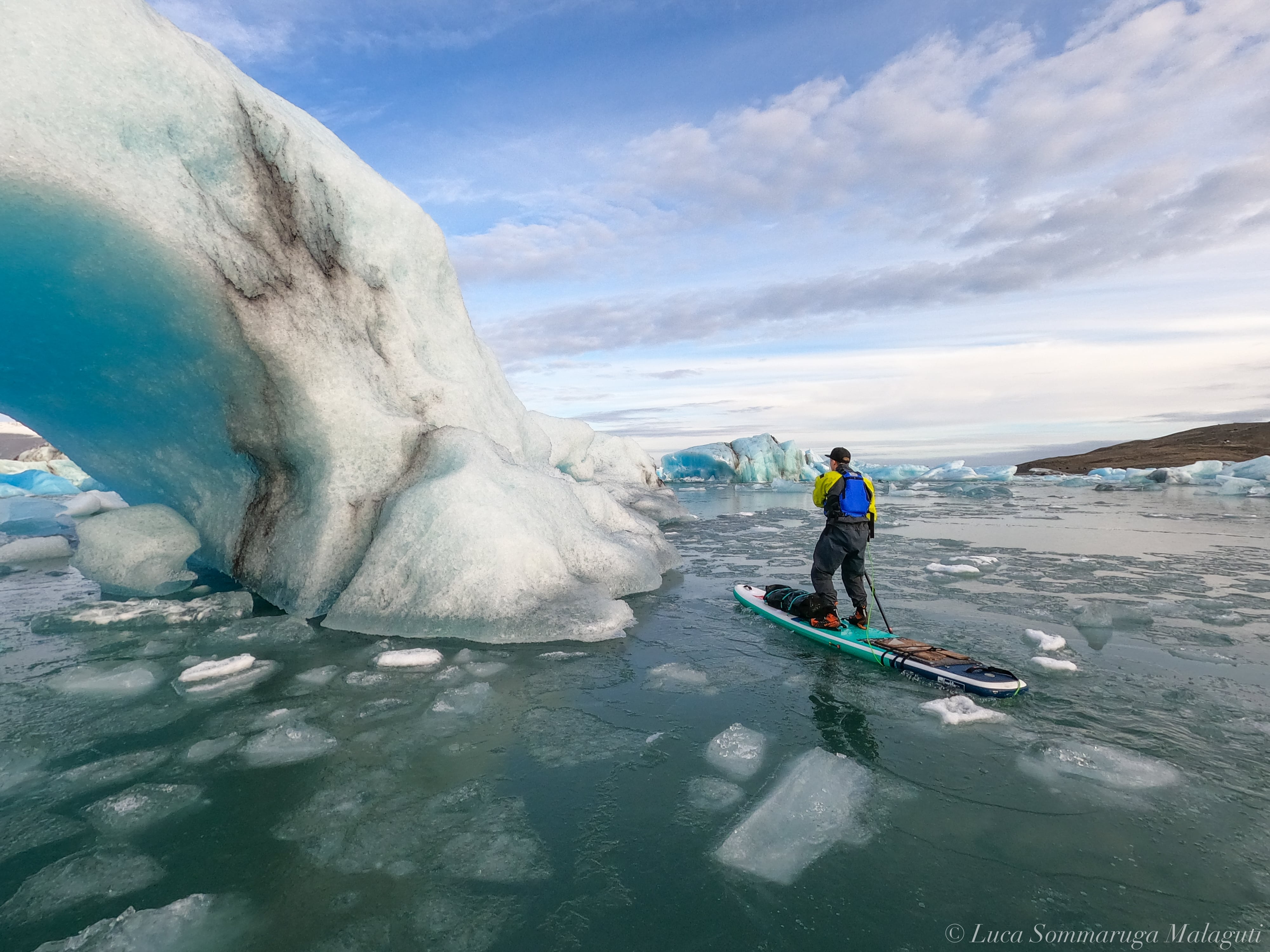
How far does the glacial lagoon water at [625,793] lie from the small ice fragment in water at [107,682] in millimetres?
36

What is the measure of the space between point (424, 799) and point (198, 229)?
251 inches

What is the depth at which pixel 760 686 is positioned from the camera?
5570mm

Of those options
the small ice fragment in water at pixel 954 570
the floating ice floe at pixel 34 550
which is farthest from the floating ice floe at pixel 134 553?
the small ice fragment in water at pixel 954 570

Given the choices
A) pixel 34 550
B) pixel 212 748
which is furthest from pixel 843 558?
pixel 34 550

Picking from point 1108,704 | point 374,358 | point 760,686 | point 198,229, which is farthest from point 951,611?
point 198,229

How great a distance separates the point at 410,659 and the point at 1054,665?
607 cm

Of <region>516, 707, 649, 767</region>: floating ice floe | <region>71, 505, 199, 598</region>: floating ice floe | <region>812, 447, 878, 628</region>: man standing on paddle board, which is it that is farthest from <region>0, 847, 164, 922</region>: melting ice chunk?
<region>71, 505, 199, 598</region>: floating ice floe

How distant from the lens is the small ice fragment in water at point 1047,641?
20.9 feet

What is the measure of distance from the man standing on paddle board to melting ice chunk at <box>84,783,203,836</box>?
19.2 ft

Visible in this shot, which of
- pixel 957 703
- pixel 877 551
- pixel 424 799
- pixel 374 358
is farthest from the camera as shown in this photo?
pixel 877 551

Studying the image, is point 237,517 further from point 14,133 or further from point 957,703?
point 957,703

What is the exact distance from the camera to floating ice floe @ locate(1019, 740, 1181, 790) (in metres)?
Result: 3.86

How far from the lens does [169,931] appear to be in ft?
8.79

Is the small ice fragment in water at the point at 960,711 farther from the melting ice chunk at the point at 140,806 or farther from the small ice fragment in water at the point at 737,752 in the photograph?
the melting ice chunk at the point at 140,806
